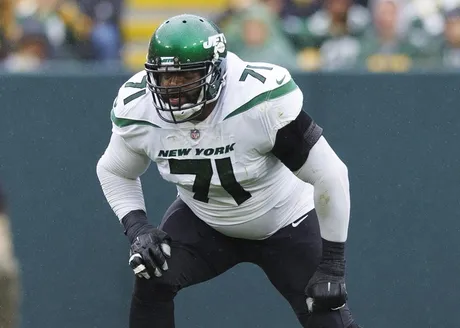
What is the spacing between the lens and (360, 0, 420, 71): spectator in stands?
306 inches

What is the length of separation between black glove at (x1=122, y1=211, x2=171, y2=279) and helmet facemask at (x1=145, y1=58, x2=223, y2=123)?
1.76 ft

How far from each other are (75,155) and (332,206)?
2.19 m

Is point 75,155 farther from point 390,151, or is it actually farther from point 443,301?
point 443,301

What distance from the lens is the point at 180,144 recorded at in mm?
4621

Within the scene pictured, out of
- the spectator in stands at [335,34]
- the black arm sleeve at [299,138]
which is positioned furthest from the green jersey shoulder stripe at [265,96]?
the spectator in stands at [335,34]

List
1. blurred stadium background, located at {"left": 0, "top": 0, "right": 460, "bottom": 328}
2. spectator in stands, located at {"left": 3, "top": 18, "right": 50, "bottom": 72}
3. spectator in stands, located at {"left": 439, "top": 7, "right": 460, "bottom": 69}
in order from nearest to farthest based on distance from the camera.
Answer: blurred stadium background, located at {"left": 0, "top": 0, "right": 460, "bottom": 328} → spectator in stands, located at {"left": 3, "top": 18, "right": 50, "bottom": 72} → spectator in stands, located at {"left": 439, "top": 7, "right": 460, "bottom": 69}

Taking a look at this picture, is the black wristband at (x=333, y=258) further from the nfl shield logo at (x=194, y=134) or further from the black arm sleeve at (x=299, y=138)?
the nfl shield logo at (x=194, y=134)

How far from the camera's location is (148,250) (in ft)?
→ 15.1

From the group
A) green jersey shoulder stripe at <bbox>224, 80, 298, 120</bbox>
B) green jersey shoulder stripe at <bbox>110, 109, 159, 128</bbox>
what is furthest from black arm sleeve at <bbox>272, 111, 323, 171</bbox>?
green jersey shoulder stripe at <bbox>110, 109, 159, 128</bbox>

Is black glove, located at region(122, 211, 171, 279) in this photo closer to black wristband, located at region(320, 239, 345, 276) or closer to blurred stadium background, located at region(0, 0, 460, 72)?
black wristband, located at region(320, 239, 345, 276)

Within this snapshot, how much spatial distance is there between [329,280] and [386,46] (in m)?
3.66

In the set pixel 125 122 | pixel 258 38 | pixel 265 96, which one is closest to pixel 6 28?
pixel 258 38

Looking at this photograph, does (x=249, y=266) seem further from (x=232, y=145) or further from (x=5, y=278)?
(x=5, y=278)

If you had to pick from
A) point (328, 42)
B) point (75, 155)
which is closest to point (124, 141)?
point (75, 155)
